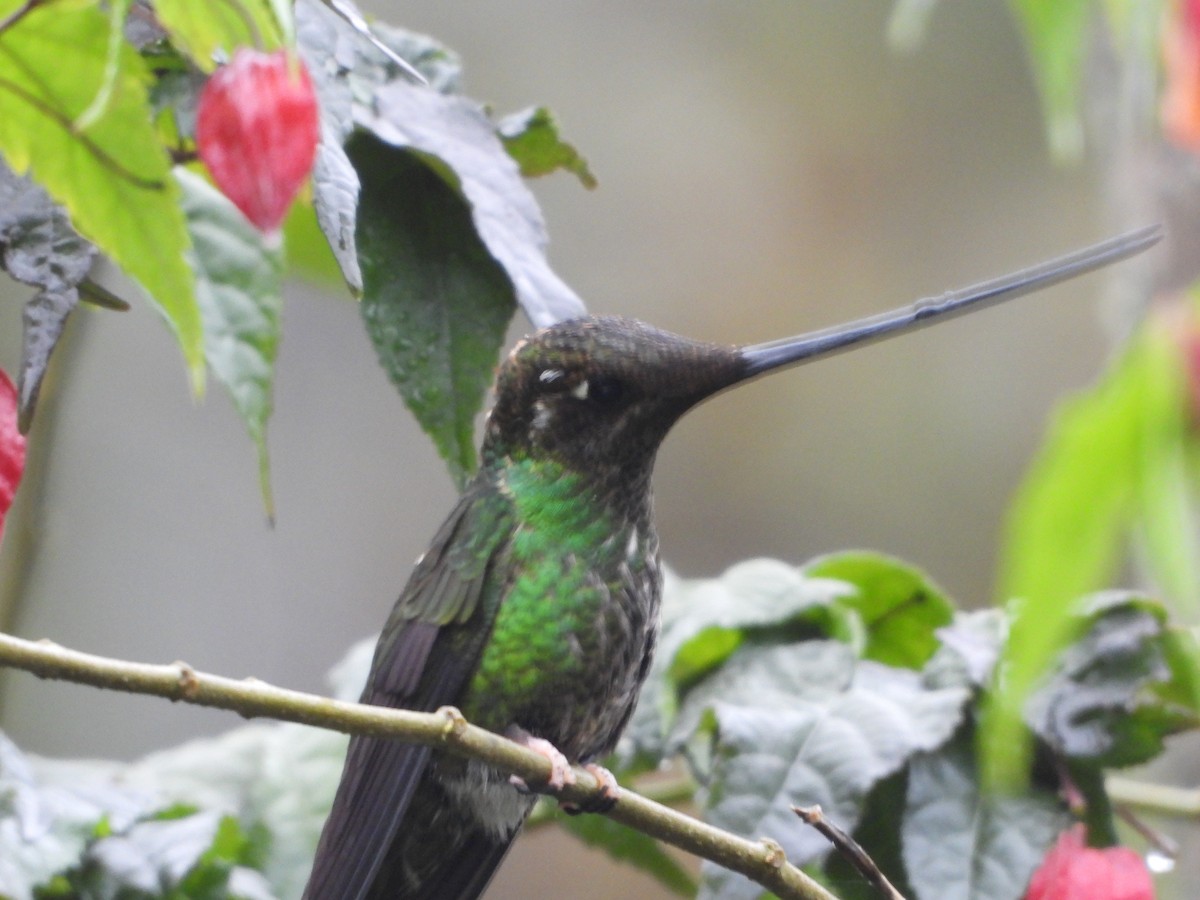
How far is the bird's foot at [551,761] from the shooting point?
3.67ft

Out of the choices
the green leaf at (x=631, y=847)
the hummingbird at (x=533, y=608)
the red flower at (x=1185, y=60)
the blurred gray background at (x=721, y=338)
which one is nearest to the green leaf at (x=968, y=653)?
the hummingbird at (x=533, y=608)

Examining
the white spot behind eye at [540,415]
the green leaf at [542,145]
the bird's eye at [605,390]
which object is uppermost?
the green leaf at [542,145]

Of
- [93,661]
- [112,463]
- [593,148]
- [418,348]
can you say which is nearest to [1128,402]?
[93,661]

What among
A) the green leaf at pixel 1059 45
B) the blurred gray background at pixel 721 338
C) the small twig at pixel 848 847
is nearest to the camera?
the green leaf at pixel 1059 45

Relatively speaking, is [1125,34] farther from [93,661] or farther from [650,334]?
[650,334]

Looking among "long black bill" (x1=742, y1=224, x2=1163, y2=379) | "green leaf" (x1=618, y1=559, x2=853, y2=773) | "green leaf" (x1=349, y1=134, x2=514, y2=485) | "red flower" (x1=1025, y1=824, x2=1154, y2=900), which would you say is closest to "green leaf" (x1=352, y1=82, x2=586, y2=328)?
"green leaf" (x1=349, y1=134, x2=514, y2=485)

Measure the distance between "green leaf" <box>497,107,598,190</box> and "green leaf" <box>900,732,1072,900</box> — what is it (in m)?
0.61

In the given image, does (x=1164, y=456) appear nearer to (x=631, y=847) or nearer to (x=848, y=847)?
(x=848, y=847)

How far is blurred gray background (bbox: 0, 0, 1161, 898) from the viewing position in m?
3.56

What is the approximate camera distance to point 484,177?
40.4 inches

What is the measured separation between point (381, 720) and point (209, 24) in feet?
1.27

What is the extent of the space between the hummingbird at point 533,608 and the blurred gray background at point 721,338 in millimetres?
2256

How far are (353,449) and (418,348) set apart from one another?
279 centimetres

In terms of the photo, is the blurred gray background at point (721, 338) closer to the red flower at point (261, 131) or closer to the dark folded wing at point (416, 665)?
the dark folded wing at point (416, 665)
